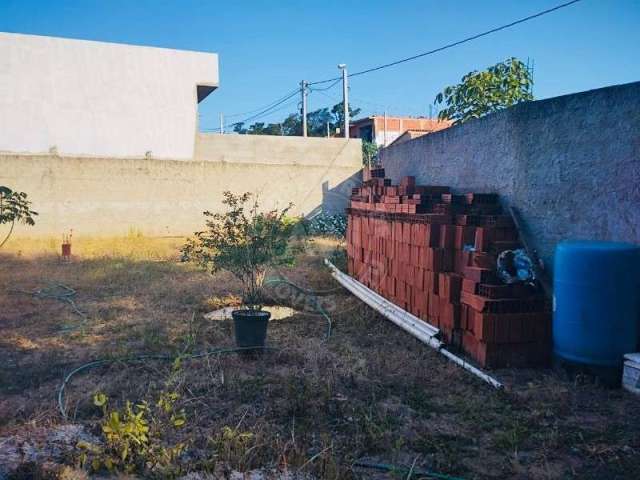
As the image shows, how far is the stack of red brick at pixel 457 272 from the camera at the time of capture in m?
3.83

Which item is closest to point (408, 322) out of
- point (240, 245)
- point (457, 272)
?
point (457, 272)

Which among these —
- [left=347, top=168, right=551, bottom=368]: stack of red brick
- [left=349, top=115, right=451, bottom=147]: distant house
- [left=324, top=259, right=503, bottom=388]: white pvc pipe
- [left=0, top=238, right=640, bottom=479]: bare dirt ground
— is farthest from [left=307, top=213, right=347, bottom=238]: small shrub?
[left=349, top=115, right=451, bottom=147]: distant house

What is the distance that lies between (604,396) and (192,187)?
39.8ft

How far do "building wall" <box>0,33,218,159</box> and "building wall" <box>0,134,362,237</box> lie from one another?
201 cm

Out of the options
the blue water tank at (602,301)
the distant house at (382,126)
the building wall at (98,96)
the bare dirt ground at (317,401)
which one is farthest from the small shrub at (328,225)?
the distant house at (382,126)

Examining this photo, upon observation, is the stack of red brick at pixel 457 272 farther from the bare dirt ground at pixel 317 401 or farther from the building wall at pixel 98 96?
the building wall at pixel 98 96

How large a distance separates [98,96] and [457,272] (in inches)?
576

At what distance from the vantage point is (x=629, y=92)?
3.46 m

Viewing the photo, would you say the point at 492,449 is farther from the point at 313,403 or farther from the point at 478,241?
the point at 478,241

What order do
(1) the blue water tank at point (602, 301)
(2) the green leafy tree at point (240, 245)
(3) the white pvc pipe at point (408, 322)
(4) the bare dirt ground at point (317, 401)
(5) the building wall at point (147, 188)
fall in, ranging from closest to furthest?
(4) the bare dirt ground at point (317, 401) → (1) the blue water tank at point (602, 301) → (3) the white pvc pipe at point (408, 322) → (2) the green leafy tree at point (240, 245) → (5) the building wall at point (147, 188)

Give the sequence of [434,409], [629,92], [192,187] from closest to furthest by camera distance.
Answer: [434,409] < [629,92] < [192,187]

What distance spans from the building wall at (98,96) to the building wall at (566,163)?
13084 mm

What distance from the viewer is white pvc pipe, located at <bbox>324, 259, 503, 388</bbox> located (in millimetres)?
3814

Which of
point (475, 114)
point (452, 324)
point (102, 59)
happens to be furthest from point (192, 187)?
point (452, 324)
